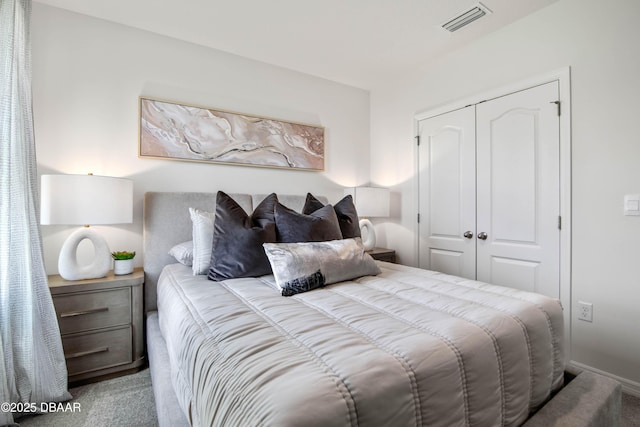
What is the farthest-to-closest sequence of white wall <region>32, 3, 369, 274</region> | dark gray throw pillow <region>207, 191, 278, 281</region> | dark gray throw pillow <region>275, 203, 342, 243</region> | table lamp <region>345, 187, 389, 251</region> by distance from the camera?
table lamp <region>345, 187, 389, 251</region> → white wall <region>32, 3, 369, 274</region> → dark gray throw pillow <region>275, 203, 342, 243</region> → dark gray throw pillow <region>207, 191, 278, 281</region>

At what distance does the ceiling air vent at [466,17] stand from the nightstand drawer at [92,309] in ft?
9.96

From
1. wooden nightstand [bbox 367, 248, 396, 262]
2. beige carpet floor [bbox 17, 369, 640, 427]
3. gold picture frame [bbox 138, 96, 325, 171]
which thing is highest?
gold picture frame [bbox 138, 96, 325, 171]

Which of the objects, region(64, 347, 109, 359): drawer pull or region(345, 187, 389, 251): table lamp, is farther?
region(345, 187, 389, 251): table lamp

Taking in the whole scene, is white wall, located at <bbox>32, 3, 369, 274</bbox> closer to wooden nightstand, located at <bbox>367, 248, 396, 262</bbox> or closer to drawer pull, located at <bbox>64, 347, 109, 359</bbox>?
drawer pull, located at <bbox>64, 347, 109, 359</bbox>

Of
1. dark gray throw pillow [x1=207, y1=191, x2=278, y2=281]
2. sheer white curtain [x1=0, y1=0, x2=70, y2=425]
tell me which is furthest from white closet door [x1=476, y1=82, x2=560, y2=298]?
sheer white curtain [x1=0, y1=0, x2=70, y2=425]

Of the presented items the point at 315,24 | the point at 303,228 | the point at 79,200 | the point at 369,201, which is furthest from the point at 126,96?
the point at 369,201

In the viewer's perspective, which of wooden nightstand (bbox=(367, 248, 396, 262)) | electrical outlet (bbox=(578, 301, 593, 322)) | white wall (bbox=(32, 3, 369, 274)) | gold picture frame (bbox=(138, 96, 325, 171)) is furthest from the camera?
wooden nightstand (bbox=(367, 248, 396, 262))

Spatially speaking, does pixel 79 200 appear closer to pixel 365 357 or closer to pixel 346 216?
pixel 346 216

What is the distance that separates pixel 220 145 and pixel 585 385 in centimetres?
278

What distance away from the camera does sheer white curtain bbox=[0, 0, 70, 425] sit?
1521 mm

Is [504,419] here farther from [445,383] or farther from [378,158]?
[378,158]

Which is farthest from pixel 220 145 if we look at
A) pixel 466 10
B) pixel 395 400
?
pixel 395 400

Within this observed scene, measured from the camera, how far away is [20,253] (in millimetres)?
1578

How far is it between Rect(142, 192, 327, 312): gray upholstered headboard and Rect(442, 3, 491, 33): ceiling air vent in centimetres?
241
